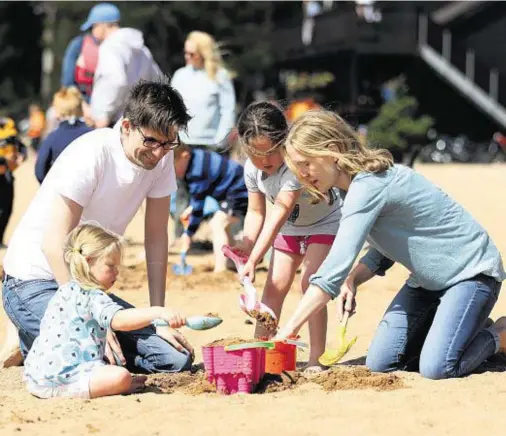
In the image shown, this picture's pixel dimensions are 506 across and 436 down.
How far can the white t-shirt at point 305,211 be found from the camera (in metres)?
5.74

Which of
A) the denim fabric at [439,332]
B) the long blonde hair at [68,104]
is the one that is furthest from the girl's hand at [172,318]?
the long blonde hair at [68,104]

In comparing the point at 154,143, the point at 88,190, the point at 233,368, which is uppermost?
the point at 154,143

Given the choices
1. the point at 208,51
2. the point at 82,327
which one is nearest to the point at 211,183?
the point at 208,51

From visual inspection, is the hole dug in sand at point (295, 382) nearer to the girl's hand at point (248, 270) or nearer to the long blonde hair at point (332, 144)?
the girl's hand at point (248, 270)

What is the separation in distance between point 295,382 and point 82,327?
0.98m

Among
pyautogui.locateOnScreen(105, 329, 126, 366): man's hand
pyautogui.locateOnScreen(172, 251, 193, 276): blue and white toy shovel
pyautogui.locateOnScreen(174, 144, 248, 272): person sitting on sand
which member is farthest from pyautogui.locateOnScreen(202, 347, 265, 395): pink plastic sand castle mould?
pyautogui.locateOnScreen(174, 144, 248, 272): person sitting on sand

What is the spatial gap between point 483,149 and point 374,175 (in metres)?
23.4

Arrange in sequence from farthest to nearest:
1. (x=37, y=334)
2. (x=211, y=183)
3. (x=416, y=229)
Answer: (x=211, y=183), (x=37, y=334), (x=416, y=229)

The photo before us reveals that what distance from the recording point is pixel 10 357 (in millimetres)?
5727

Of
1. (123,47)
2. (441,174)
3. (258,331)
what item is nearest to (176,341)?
(258,331)

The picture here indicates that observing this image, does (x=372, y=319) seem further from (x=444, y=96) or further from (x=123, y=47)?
(x=444, y=96)

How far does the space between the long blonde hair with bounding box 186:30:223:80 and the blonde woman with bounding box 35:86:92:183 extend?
1.26 meters

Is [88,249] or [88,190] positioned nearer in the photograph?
[88,249]

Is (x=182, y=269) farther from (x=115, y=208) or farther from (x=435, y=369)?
(x=435, y=369)
